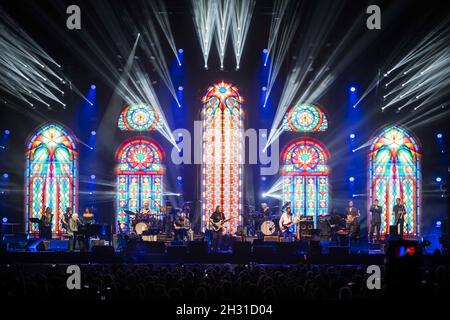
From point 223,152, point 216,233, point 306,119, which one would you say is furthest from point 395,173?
point 216,233

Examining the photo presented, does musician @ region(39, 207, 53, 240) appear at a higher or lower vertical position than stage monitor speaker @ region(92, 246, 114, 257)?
higher

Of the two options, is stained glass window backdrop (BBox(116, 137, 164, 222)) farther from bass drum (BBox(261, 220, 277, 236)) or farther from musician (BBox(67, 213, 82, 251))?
bass drum (BBox(261, 220, 277, 236))

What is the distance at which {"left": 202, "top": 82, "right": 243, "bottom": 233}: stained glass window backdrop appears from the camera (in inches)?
896

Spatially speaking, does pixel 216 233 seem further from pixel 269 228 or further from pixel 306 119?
pixel 306 119

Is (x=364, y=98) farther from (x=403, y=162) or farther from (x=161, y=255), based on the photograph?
(x=161, y=255)

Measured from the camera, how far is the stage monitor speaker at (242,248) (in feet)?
54.5

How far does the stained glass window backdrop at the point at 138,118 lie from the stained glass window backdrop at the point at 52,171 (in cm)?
181

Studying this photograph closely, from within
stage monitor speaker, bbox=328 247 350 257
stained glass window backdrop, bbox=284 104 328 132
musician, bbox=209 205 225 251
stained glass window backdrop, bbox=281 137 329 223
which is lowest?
stage monitor speaker, bbox=328 247 350 257

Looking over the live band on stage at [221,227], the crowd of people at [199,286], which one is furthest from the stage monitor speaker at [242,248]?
the crowd of people at [199,286]

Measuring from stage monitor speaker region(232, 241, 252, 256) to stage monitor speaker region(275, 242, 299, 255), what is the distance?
69 cm

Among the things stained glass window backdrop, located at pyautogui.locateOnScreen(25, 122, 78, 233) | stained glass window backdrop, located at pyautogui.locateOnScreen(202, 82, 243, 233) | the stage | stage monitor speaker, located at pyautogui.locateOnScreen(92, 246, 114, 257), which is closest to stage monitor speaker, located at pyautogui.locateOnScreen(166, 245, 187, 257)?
stage monitor speaker, located at pyautogui.locateOnScreen(92, 246, 114, 257)

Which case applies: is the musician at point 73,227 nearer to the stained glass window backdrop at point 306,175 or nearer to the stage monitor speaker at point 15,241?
the stage monitor speaker at point 15,241

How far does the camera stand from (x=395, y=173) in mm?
23109
